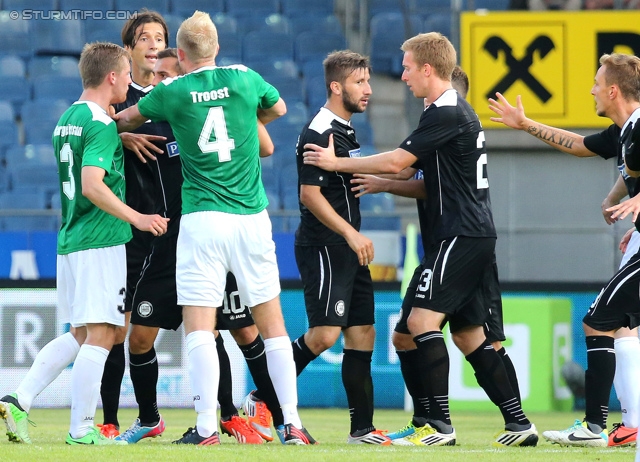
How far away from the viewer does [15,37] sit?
14922 millimetres

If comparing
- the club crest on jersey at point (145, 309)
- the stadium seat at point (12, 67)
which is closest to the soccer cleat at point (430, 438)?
the club crest on jersey at point (145, 309)

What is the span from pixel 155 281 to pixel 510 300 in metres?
4.87

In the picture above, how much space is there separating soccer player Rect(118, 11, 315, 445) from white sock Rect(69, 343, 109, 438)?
499 mm

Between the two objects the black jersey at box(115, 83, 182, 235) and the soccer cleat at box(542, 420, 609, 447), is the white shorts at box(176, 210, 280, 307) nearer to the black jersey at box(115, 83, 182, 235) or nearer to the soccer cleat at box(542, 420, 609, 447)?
the black jersey at box(115, 83, 182, 235)

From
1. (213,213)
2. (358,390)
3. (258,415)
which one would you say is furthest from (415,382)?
(213,213)

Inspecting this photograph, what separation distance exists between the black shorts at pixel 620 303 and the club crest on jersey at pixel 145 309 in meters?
2.37

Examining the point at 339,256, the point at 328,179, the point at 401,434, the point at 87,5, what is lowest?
the point at 401,434

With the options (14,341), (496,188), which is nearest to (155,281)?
(14,341)

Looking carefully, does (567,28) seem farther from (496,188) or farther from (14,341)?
(14,341)

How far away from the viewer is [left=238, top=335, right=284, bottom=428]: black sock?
20.6 feet

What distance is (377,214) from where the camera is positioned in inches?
420

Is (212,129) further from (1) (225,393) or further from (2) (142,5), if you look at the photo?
(2) (142,5)

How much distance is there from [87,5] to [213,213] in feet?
33.7

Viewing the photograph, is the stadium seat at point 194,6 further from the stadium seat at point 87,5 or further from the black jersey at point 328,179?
the black jersey at point 328,179
